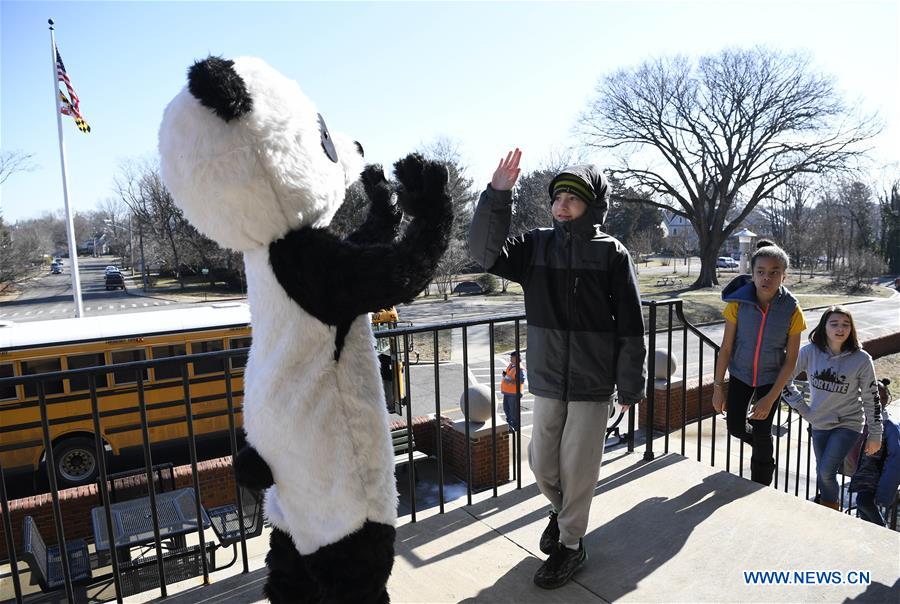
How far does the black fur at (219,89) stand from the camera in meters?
1.45

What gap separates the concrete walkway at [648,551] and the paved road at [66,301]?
88.0 feet

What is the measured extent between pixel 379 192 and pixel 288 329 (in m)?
0.78

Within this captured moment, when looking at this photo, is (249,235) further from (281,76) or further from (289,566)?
(289,566)

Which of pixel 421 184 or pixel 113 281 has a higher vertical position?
pixel 421 184

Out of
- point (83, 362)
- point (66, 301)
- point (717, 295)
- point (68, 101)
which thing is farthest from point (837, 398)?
point (66, 301)

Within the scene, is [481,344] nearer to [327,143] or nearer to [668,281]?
[327,143]

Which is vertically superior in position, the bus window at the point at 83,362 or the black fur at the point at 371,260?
the black fur at the point at 371,260

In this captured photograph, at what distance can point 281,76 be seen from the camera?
5.59 feet

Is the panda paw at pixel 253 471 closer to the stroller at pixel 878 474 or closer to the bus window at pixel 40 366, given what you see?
the stroller at pixel 878 474

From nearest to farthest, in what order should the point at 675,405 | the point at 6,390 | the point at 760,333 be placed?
the point at 760,333
the point at 6,390
the point at 675,405

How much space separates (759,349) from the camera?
3.52 metres

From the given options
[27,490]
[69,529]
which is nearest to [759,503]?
[69,529]

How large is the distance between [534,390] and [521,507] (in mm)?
1117

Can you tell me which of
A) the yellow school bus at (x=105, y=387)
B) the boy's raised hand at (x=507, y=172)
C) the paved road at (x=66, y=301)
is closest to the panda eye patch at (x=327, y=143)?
the boy's raised hand at (x=507, y=172)
